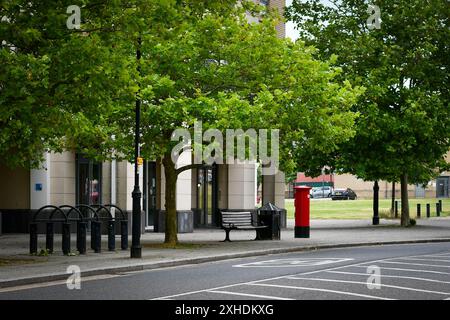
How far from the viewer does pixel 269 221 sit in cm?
2773

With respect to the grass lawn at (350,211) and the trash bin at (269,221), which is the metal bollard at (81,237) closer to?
the trash bin at (269,221)

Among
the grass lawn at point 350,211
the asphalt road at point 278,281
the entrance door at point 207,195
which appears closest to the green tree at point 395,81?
the entrance door at point 207,195

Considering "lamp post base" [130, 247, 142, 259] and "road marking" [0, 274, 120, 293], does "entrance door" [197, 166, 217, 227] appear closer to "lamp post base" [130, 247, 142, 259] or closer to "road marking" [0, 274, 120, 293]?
"lamp post base" [130, 247, 142, 259]

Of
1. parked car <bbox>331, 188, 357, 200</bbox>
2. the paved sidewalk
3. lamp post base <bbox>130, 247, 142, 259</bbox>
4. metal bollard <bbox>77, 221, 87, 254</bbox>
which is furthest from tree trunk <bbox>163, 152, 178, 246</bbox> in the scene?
parked car <bbox>331, 188, 357, 200</bbox>

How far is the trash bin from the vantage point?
27.5 metres

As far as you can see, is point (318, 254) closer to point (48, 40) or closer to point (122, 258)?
point (122, 258)

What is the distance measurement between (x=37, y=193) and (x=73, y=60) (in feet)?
47.3

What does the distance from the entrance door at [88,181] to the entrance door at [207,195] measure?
242 inches

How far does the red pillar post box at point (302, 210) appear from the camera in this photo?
2783 cm

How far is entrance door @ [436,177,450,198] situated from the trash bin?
92.3m

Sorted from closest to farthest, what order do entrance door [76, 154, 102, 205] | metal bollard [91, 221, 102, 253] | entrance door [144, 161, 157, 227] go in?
metal bollard [91, 221, 102, 253] < entrance door [76, 154, 102, 205] < entrance door [144, 161, 157, 227]

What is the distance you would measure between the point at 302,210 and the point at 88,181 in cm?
836

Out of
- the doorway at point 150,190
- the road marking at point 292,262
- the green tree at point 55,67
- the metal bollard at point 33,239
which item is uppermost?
the green tree at point 55,67

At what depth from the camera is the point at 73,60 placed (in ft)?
55.2
